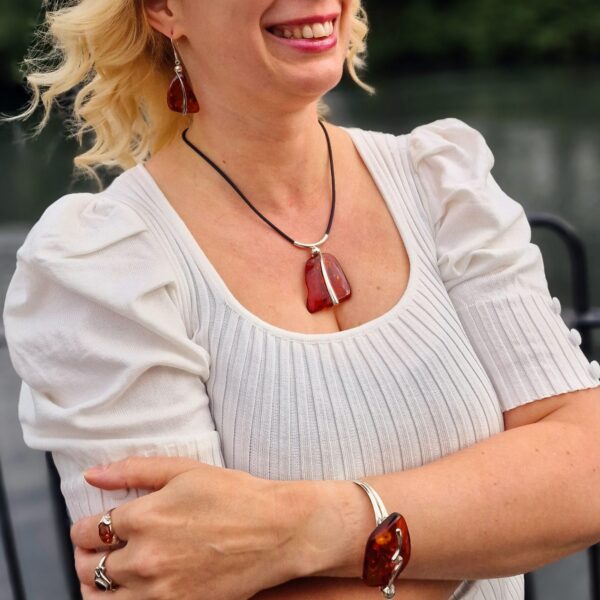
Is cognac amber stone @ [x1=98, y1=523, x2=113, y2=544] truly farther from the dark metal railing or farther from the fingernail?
the dark metal railing

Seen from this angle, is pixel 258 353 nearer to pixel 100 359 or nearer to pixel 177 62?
pixel 100 359

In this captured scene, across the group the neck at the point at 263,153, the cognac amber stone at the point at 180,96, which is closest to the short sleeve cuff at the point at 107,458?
the neck at the point at 263,153

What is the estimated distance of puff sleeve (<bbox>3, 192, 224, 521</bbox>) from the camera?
1.33 metres

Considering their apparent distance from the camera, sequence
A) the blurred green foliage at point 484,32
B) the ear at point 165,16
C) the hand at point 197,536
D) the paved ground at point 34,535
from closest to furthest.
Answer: the hand at point 197,536 → the ear at point 165,16 → the paved ground at point 34,535 → the blurred green foliage at point 484,32

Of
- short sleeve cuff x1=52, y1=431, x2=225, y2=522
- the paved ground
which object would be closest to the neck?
short sleeve cuff x1=52, y1=431, x2=225, y2=522

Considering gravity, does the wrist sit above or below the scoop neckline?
below

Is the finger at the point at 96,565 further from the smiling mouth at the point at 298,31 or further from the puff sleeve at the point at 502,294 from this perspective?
the smiling mouth at the point at 298,31

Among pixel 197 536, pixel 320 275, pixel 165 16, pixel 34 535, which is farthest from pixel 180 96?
pixel 34 535

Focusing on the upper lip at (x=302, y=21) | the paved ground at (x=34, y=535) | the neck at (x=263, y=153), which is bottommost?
the paved ground at (x=34, y=535)

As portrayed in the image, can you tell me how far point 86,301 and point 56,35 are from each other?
54 cm

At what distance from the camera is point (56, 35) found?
5.44 feet

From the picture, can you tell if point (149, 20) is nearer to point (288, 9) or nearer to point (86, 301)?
point (288, 9)

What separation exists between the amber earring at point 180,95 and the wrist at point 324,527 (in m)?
0.65

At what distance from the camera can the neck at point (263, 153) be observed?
1.56 metres
